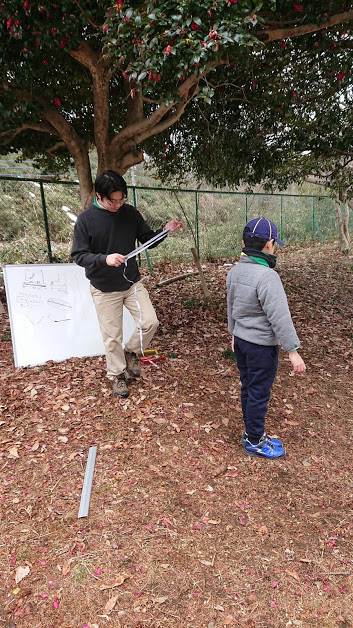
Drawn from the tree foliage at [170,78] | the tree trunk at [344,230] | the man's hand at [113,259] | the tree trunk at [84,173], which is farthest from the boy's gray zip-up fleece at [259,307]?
the tree trunk at [344,230]

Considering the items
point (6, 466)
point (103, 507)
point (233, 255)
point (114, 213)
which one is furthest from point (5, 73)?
point (233, 255)

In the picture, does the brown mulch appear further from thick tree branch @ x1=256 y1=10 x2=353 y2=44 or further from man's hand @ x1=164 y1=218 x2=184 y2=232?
thick tree branch @ x1=256 y1=10 x2=353 y2=44

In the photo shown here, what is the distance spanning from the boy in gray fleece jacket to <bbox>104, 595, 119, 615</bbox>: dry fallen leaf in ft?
4.66

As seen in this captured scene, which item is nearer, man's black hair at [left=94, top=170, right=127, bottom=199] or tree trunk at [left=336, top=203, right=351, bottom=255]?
man's black hair at [left=94, top=170, right=127, bottom=199]

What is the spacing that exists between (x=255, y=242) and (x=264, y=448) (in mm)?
1515

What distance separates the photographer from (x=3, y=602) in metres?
2.12

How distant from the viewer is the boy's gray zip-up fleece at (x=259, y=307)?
2678 millimetres

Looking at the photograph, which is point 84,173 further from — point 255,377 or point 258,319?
point 255,377

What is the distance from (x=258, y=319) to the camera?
9.31ft

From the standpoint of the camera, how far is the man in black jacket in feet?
11.1

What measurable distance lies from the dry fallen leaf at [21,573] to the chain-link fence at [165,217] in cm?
738

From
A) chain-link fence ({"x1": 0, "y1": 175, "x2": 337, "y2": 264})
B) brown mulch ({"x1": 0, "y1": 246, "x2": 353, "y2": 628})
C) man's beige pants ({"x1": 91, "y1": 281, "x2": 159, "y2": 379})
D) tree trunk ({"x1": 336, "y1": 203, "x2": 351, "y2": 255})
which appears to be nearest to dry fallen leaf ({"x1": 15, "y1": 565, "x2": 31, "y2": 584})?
brown mulch ({"x1": 0, "y1": 246, "x2": 353, "y2": 628})

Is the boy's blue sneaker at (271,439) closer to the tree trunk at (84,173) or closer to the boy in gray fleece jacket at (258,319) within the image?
the boy in gray fleece jacket at (258,319)

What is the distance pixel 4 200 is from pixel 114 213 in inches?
421
